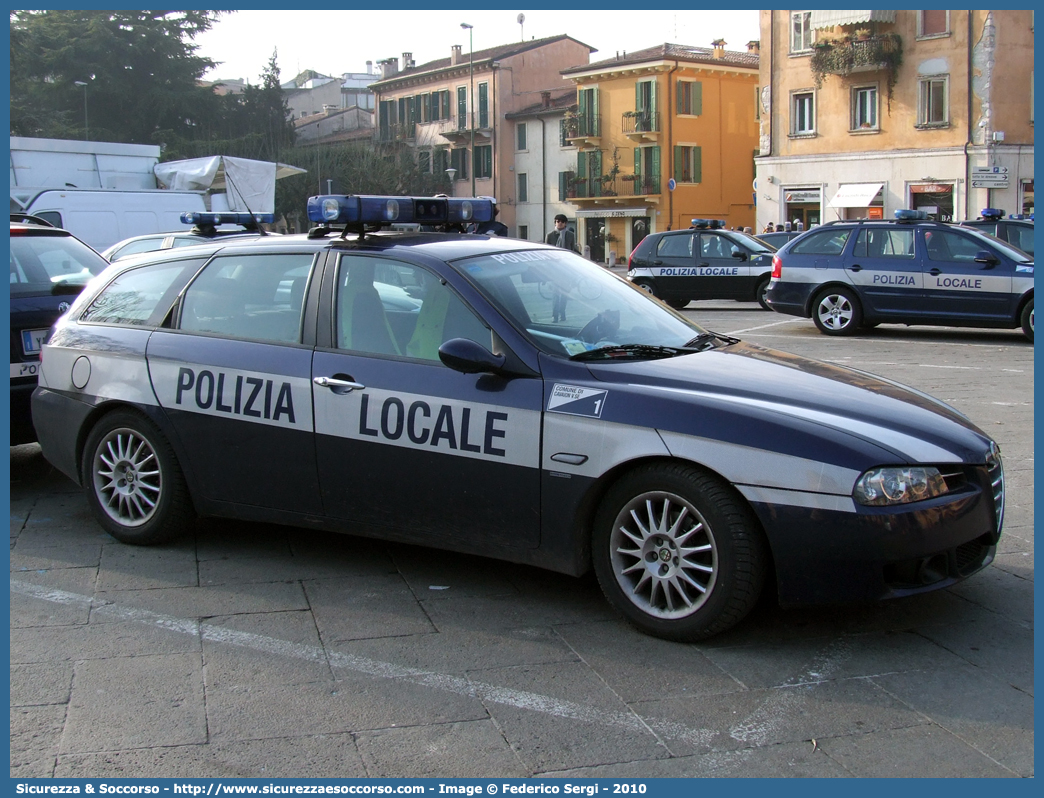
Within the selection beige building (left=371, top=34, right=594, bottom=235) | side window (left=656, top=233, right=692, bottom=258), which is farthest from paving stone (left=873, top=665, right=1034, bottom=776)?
beige building (left=371, top=34, right=594, bottom=235)

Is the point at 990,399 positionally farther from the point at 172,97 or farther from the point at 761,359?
the point at 172,97

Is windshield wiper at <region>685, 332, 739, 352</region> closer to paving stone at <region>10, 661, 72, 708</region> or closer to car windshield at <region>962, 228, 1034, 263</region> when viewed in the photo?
paving stone at <region>10, 661, 72, 708</region>

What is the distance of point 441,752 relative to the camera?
10.4 feet

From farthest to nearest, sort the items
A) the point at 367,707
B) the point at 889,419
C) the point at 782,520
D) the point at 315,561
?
the point at 315,561 → the point at 889,419 → the point at 782,520 → the point at 367,707

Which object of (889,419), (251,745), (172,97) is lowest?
(251,745)

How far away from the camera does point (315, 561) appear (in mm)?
5074

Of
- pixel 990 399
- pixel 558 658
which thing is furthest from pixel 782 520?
pixel 990 399

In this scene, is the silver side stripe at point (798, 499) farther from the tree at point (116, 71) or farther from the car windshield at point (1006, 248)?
the tree at point (116, 71)

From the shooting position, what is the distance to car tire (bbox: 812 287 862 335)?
48.8 ft

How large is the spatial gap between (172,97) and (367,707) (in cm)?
6382

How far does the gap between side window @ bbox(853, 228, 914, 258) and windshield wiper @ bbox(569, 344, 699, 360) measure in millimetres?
10721

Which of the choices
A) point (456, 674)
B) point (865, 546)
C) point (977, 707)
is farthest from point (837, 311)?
point (456, 674)

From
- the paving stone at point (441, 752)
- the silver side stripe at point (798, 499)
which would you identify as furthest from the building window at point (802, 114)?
the paving stone at point (441, 752)

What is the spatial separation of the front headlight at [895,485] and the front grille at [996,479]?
0.36 metres
